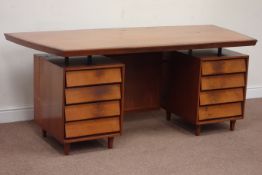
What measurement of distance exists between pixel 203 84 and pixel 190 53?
9.3 inches

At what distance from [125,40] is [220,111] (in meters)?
0.85

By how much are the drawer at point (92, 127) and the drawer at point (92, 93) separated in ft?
0.44

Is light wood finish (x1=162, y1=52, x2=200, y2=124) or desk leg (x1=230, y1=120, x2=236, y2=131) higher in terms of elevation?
light wood finish (x1=162, y1=52, x2=200, y2=124)

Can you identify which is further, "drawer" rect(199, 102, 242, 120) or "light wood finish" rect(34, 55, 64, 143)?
"drawer" rect(199, 102, 242, 120)

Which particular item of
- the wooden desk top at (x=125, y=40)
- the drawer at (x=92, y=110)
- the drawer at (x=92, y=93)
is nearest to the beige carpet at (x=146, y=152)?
the drawer at (x=92, y=110)

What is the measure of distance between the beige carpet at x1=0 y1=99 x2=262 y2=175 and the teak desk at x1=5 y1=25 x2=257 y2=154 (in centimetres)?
10

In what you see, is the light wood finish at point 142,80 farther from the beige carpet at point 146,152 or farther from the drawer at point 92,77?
the drawer at point 92,77

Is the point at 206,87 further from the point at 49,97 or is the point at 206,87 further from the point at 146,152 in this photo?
the point at 49,97

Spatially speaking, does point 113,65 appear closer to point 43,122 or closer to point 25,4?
point 43,122

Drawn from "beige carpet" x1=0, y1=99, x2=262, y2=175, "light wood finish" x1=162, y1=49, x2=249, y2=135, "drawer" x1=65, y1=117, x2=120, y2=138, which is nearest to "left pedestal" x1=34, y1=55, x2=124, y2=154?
"drawer" x1=65, y1=117, x2=120, y2=138

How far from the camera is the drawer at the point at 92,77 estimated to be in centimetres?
296

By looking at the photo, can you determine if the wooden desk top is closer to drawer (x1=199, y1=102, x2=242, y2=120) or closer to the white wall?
the white wall

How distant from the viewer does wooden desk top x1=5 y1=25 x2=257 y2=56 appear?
9.55 ft

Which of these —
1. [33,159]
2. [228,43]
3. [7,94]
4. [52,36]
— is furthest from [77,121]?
[228,43]
